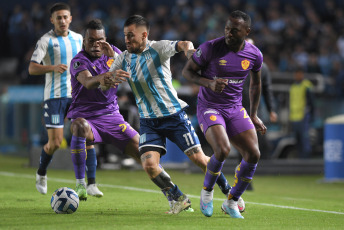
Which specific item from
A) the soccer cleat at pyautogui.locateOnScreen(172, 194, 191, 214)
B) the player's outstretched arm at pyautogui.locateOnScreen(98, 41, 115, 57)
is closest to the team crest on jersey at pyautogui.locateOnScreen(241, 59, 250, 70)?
the soccer cleat at pyautogui.locateOnScreen(172, 194, 191, 214)

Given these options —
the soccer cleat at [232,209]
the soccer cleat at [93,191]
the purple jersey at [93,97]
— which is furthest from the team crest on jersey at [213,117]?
the soccer cleat at [93,191]

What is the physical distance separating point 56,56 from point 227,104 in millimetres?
3293

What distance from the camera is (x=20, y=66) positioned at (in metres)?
24.0

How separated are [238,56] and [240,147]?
961 mm

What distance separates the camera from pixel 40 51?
988 centimetres

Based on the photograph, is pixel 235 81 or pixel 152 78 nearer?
pixel 235 81

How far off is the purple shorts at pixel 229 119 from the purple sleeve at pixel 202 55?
1.67 ft

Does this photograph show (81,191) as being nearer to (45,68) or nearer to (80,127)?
(80,127)

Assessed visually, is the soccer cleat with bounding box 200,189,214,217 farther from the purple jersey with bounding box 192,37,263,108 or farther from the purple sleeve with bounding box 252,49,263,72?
the purple sleeve with bounding box 252,49,263,72

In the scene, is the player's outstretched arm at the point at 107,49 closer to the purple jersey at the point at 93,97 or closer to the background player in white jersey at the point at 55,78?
the purple jersey at the point at 93,97

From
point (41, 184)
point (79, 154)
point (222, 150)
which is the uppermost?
point (222, 150)

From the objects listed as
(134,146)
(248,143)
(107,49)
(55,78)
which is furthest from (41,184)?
(248,143)

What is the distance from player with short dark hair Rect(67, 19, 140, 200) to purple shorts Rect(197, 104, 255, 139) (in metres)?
1.45

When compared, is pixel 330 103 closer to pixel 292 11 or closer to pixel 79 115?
pixel 292 11
